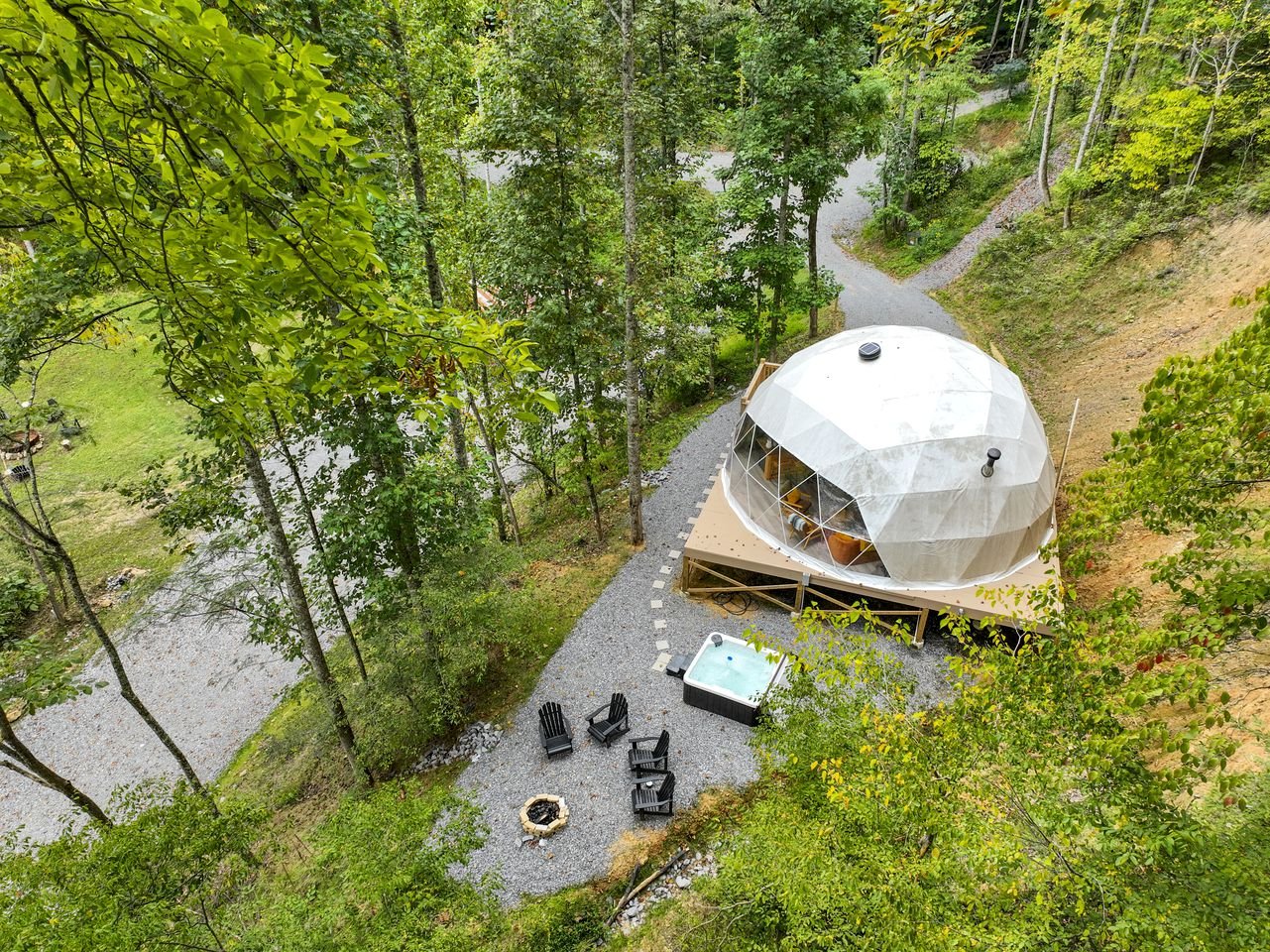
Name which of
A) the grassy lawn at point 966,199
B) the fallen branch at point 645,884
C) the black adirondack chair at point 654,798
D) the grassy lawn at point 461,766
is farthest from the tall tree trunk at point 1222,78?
the fallen branch at point 645,884

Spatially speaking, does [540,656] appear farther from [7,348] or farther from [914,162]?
[914,162]

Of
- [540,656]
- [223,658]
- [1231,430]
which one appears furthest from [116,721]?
[1231,430]

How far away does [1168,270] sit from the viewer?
1628 cm

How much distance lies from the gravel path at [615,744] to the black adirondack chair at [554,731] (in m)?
0.15

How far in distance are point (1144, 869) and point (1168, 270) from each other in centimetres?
1848

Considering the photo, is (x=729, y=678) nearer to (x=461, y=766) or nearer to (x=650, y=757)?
(x=650, y=757)

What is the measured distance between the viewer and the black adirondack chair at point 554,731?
986 centimetres

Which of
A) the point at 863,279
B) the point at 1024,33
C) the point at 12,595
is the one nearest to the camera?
the point at 12,595

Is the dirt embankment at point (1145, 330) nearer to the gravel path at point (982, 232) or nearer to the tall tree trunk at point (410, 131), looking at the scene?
the gravel path at point (982, 232)

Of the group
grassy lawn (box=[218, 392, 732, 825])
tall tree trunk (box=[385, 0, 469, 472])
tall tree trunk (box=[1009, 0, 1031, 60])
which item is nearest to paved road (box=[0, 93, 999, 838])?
grassy lawn (box=[218, 392, 732, 825])

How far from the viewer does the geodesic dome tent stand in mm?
10906

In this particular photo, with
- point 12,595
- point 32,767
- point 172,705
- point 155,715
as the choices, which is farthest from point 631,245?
point 155,715

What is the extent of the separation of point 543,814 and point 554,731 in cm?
134

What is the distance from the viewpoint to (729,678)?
1043 cm
